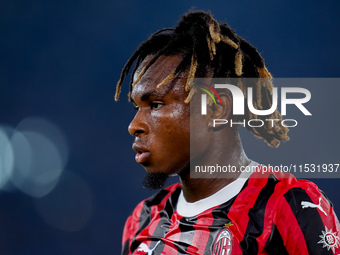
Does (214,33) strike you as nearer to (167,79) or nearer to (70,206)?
(167,79)

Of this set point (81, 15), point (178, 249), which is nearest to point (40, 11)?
point (81, 15)

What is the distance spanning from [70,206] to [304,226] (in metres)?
2.30

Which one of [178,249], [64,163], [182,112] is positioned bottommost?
[178,249]

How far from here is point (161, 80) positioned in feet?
4.57

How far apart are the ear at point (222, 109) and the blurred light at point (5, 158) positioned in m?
2.35

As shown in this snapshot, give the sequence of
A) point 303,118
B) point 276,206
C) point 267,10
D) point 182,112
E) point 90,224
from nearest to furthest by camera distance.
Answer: point 276,206 < point 182,112 < point 303,118 < point 267,10 < point 90,224

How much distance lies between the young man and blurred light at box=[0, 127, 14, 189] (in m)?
2.09

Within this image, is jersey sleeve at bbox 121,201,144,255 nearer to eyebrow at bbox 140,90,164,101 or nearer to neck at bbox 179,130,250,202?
neck at bbox 179,130,250,202

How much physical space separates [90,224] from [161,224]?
5.48ft

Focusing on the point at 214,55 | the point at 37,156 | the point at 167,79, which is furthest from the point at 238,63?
the point at 37,156

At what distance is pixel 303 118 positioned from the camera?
2508mm

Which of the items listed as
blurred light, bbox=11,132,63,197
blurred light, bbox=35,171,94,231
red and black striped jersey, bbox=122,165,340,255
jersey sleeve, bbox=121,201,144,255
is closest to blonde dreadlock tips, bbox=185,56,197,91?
red and black striped jersey, bbox=122,165,340,255

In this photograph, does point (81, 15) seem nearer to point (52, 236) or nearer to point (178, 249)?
point (52, 236)

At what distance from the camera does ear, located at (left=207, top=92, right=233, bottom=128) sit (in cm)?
142
